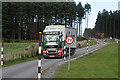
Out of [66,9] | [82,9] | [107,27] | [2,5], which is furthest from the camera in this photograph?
[107,27]

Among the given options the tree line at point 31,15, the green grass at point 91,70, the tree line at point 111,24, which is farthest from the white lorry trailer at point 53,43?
the tree line at point 111,24

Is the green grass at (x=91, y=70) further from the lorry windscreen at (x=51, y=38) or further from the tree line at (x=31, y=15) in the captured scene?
the tree line at (x=31, y=15)

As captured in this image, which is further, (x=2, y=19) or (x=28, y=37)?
(x=28, y=37)

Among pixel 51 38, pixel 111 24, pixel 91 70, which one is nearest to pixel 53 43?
pixel 51 38

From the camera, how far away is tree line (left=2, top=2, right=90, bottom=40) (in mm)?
67562

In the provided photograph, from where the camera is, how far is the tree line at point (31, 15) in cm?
6756

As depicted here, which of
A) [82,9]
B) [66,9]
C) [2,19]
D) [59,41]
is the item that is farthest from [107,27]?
[59,41]

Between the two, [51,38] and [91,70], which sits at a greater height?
[51,38]

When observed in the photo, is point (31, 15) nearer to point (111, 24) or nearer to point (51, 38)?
point (51, 38)

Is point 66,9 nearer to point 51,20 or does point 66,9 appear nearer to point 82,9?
point 51,20

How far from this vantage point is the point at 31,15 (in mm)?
75125

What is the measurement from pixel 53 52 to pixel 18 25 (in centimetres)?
5518

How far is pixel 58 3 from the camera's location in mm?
76312

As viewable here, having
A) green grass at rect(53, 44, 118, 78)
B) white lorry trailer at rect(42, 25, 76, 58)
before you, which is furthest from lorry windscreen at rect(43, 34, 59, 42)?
green grass at rect(53, 44, 118, 78)
